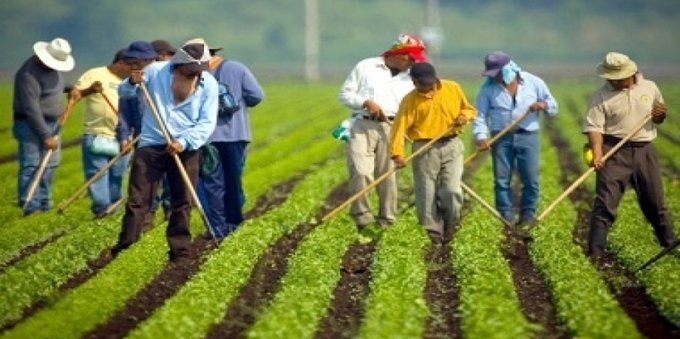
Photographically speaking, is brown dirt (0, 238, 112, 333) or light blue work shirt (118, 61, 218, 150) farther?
light blue work shirt (118, 61, 218, 150)

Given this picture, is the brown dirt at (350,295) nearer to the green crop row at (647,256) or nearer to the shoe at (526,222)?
the shoe at (526,222)

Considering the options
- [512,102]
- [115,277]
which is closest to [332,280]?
[115,277]

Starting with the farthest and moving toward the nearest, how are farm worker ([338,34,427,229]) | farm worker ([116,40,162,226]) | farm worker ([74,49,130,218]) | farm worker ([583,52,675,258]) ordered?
1. farm worker ([74,49,130,218])
2. farm worker ([338,34,427,229])
3. farm worker ([116,40,162,226])
4. farm worker ([583,52,675,258])

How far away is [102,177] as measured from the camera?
50.8 feet

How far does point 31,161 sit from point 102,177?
2.97ft

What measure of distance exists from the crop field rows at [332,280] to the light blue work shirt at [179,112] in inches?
42.0

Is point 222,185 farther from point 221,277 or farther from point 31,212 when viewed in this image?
point 31,212

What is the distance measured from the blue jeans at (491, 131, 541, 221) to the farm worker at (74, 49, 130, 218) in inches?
171

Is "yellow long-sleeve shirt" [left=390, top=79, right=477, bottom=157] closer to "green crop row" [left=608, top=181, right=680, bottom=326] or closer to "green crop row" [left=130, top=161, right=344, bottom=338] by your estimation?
"green crop row" [left=130, top=161, right=344, bottom=338]

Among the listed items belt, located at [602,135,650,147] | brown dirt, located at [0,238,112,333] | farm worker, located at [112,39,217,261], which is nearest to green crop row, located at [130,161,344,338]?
farm worker, located at [112,39,217,261]

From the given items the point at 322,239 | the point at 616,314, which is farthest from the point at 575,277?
the point at 322,239

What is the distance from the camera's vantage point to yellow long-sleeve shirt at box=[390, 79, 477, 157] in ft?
44.8

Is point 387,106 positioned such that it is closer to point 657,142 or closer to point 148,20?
point 657,142

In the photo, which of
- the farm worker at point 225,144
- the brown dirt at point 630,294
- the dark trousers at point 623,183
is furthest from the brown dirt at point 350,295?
the dark trousers at point 623,183
